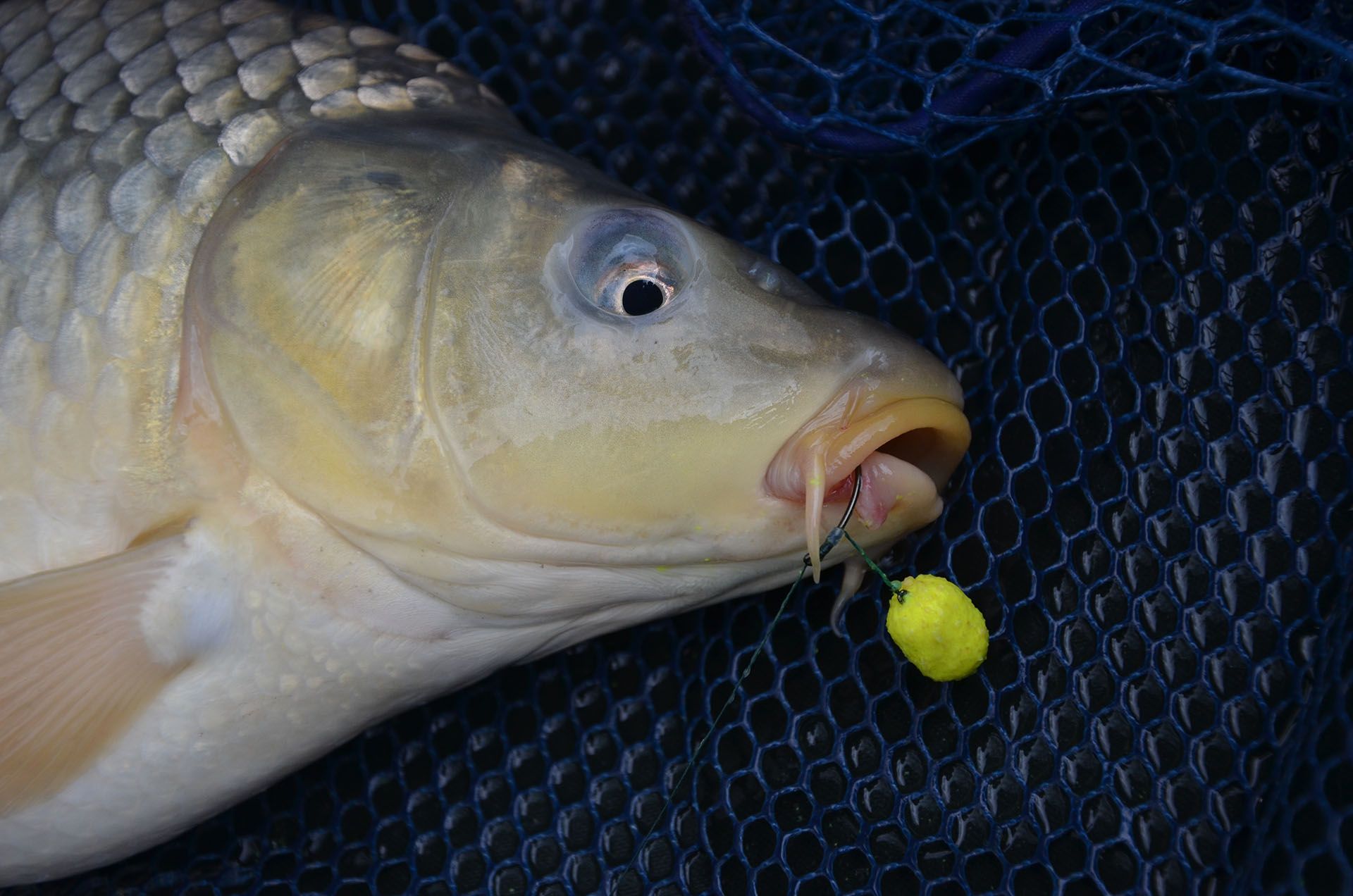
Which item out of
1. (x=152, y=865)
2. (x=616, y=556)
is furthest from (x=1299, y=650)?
(x=152, y=865)

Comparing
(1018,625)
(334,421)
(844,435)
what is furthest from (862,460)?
(334,421)

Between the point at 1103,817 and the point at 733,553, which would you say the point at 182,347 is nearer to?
the point at 733,553

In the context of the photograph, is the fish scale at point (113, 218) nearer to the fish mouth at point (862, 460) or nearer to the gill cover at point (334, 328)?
the gill cover at point (334, 328)

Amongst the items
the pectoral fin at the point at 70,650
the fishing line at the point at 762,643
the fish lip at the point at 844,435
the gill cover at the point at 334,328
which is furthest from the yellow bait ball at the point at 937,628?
the pectoral fin at the point at 70,650

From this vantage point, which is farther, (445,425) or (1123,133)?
(1123,133)

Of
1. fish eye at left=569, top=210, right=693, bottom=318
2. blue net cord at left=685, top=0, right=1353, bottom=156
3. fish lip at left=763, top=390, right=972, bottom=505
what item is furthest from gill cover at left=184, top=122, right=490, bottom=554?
blue net cord at left=685, top=0, right=1353, bottom=156

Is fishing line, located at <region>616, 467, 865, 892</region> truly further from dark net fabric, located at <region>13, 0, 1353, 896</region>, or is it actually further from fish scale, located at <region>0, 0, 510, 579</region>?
fish scale, located at <region>0, 0, 510, 579</region>
